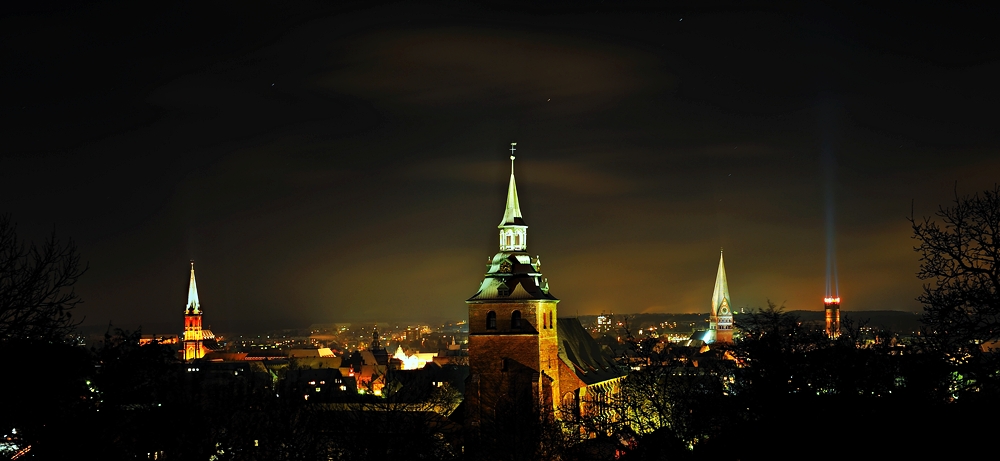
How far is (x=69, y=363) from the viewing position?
33.1 m

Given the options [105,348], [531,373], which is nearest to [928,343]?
[105,348]

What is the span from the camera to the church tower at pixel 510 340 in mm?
67750

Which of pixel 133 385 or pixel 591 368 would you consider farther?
pixel 591 368

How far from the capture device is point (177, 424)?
37531mm

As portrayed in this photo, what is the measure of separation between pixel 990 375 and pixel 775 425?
7606mm

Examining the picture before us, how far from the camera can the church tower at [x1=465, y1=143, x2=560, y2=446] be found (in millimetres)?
67750

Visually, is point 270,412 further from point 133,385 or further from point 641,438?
point 641,438

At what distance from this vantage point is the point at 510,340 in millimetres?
68688

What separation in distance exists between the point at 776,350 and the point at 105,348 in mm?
22089

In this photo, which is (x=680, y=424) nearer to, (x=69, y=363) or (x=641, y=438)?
(x=641, y=438)

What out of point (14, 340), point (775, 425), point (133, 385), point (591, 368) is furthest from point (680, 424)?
point (591, 368)

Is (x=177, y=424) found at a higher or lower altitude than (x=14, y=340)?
lower

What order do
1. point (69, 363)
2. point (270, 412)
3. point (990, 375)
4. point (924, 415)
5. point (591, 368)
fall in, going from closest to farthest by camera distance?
point (990, 375) < point (924, 415) < point (69, 363) < point (270, 412) < point (591, 368)

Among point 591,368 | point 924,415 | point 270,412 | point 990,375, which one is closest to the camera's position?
point 990,375
